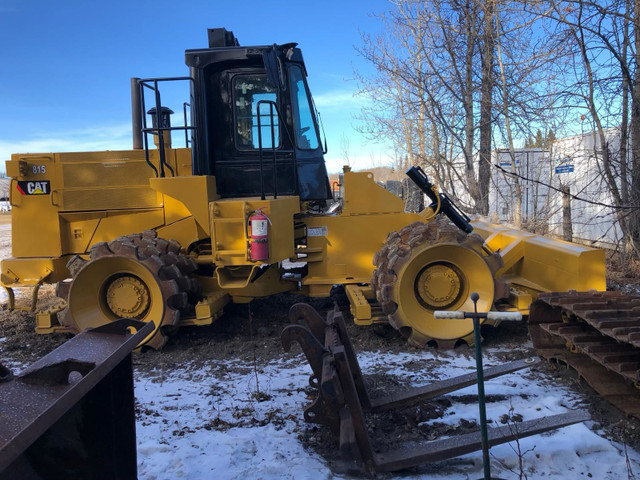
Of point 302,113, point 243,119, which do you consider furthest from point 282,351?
point 302,113

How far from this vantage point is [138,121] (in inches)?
247

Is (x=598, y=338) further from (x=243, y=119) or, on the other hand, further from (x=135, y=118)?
(x=135, y=118)

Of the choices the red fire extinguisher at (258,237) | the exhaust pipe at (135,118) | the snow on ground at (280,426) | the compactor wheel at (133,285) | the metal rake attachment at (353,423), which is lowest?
the snow on ground at (280,426)

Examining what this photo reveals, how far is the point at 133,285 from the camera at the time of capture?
5.36 m

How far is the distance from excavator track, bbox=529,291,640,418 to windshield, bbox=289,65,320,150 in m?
3.26

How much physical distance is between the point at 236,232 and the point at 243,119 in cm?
149

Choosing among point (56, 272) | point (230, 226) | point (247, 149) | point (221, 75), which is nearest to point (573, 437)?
point (230, 226)

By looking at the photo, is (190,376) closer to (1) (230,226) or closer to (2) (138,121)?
(1) (230,226)

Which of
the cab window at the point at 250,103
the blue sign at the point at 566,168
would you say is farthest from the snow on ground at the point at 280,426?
the blue sign at the point at 566,168

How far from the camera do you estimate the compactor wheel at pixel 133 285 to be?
16.8 feet

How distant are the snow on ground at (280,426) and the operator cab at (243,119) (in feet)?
7.28

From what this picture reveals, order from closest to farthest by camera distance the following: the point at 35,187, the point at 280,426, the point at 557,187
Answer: the point at 280,426 → the point at 35,187 → the point at 557,187

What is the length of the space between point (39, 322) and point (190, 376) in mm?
2066

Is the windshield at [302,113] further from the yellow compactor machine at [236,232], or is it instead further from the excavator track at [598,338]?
the excavator track at [598,338]
